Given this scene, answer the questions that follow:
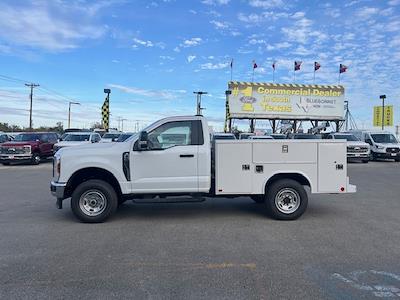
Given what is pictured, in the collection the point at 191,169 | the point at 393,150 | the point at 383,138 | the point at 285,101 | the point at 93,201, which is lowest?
the point at 93,201

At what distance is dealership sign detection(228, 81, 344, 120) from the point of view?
140 ft

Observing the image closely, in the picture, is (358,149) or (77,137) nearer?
(358,149)

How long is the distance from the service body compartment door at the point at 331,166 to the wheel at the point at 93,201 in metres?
4.23

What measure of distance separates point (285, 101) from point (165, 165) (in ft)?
121

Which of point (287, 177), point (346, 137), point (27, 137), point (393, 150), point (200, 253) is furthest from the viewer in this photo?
point (346, 137)

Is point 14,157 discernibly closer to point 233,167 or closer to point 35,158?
point 35,158

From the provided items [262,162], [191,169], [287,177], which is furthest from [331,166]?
[191,169]

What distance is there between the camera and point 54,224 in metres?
8.30

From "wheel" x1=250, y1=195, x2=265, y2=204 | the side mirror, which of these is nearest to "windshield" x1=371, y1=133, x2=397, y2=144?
"wheel" x1=250, y1=195, x2=265, y2=204

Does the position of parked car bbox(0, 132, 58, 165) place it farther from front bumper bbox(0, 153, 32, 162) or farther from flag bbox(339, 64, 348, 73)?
flag bbox(339, 64, 348, 73)

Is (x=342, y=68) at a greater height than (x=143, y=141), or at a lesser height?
greater

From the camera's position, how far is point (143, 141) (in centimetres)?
820

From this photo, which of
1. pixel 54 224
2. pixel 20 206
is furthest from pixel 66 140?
pixel 54 224

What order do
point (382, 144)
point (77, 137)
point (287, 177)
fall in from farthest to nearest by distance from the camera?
point (382, 144)
point (77, 137)
point (287, 177)
